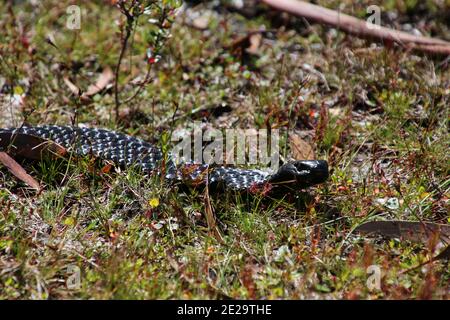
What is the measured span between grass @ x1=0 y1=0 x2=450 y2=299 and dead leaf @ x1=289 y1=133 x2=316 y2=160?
0.05 meters

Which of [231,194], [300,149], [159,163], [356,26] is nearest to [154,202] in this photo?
[159,163]

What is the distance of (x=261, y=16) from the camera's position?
641cm

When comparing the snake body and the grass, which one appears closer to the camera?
the grass

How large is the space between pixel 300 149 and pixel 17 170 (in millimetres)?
1929

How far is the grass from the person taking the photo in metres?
3.51

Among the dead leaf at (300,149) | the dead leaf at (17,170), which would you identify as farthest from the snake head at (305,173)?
the dead leaf at (17,170)

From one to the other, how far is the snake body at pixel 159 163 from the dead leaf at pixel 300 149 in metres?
0.39

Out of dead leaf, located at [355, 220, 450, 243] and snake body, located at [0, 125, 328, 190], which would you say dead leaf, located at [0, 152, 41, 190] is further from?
dead leaf, located at [355, 220, 450, 243]

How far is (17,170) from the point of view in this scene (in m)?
4.25

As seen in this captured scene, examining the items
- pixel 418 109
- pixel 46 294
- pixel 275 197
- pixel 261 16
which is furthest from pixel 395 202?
pixel 261 16

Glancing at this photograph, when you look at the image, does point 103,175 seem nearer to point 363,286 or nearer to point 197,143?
point 197,143

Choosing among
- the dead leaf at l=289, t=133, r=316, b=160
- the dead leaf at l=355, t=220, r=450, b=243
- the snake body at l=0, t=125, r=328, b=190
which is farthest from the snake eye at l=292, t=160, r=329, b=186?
the dead leaf at l=289, t=133, r=316, b=160

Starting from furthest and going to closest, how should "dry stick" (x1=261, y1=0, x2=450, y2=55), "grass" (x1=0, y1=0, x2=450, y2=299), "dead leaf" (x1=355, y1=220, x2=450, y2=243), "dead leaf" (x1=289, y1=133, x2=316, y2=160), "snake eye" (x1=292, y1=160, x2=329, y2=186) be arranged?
"dry stick" (x1=261, y1=0, x2=450, y2=55) → "dead leaf" (x1=289, y1=133, x2=316, y2=160) → "snake eye" (x1=292, y1=160, x2=329, y2=186) → "dead leaf" (x1=355, y1=220, x2=450, y2=243) → "grass" (x1=0, y1=0, x2=450, y2=299)

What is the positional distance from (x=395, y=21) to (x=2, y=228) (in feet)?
13.8
